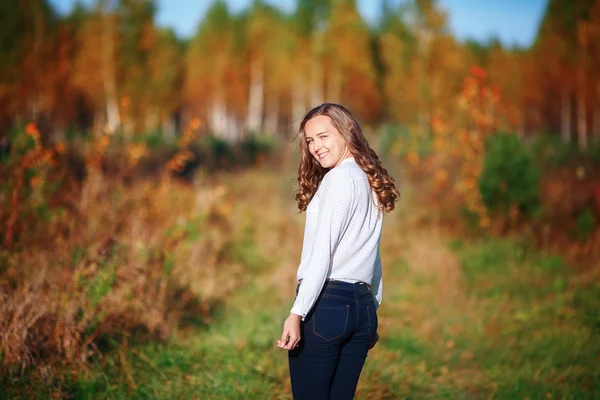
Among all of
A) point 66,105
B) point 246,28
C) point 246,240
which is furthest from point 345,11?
point 246,240

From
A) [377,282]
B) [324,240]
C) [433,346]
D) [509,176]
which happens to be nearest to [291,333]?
[324,240]

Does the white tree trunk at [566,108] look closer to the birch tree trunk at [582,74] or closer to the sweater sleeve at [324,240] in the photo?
the birch tree trunk at [582,74]

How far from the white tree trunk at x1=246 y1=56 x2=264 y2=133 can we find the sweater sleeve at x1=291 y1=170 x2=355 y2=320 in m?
31.3

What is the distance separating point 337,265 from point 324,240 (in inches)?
6.2

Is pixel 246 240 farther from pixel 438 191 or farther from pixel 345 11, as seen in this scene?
pixel 345 11

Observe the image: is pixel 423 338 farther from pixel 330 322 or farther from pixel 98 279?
pixel 330 322

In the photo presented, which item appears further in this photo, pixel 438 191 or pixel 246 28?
pixel 246 28

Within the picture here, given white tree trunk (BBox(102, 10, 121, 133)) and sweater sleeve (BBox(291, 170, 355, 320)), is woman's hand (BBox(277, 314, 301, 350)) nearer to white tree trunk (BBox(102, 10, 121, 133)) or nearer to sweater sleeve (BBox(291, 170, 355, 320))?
sweater sleeve (BBox(291, 170, 355, 320))

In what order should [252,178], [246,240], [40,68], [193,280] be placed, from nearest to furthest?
[193,280] < [246,240] < [252,178] < [40,68]

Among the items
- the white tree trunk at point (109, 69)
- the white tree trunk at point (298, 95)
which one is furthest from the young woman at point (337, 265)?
the white tree trunk at point (298, 95)

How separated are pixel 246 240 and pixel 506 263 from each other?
398 centimetres

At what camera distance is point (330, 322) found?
2.18 m

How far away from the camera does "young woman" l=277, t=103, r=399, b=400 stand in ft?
7.06

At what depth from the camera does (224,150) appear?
50.5ft
